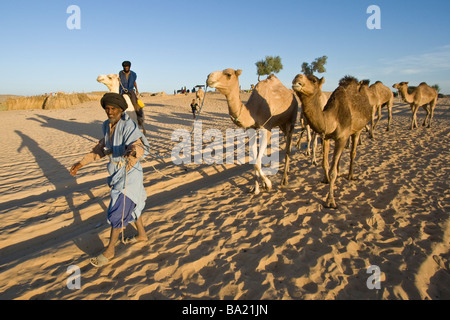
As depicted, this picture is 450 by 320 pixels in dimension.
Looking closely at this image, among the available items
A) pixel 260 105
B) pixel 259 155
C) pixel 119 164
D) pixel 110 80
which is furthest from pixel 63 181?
pixel 260 105

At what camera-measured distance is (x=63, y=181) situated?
6.86 meters

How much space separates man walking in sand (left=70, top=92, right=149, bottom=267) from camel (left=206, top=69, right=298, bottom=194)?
1599 mm

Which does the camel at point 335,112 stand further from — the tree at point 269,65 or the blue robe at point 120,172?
the tree at point 269,65

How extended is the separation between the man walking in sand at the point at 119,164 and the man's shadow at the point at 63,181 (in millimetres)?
752

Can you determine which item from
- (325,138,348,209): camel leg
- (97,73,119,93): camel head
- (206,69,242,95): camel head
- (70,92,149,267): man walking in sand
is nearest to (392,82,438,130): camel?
(325,138,348,209): camel leg

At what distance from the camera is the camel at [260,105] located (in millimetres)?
4414

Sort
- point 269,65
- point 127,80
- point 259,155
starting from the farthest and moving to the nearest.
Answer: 1. point 269,65
2. point 127,80
3. point 259,155

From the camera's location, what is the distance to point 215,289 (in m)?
2.89

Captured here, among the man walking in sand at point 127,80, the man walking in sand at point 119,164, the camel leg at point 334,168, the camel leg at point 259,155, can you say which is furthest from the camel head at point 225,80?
the man walking in sand at point 127,80

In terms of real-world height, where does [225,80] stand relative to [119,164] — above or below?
above

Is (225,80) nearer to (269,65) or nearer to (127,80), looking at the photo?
(127,80)

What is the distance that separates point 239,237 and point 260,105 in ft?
9.81
